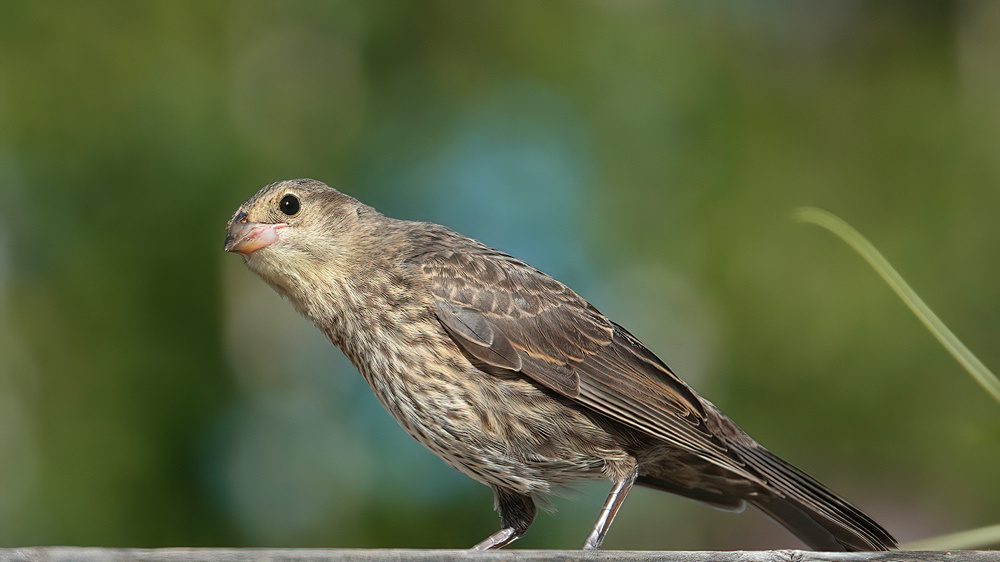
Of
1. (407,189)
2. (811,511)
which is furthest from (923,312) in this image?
(407,189)

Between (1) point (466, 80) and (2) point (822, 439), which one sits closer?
(2) point (822, 439)

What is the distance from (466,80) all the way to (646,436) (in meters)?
5.19

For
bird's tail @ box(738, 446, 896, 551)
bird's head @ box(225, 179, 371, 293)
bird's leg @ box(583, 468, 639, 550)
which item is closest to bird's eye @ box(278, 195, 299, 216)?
bird's head @ box(225, 179, 371, 293)

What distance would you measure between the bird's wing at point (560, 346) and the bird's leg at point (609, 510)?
0.17 metres

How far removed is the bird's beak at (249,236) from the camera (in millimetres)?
3061

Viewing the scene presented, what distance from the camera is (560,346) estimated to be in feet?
10.1

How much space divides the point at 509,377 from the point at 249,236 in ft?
3.24

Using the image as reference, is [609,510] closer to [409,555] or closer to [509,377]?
[509,377]

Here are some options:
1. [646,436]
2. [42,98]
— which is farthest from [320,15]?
[646,436]

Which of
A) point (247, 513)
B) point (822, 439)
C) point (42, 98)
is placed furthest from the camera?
point (822, 439)

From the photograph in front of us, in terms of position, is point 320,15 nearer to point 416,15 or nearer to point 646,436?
point 416,15

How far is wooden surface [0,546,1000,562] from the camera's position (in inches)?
66.9

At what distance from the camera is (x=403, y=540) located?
6074 millimetres

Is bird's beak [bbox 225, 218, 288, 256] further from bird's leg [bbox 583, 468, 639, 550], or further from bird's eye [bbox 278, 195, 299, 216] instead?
bird's leg [bbox 583, 468, 639, 550]
